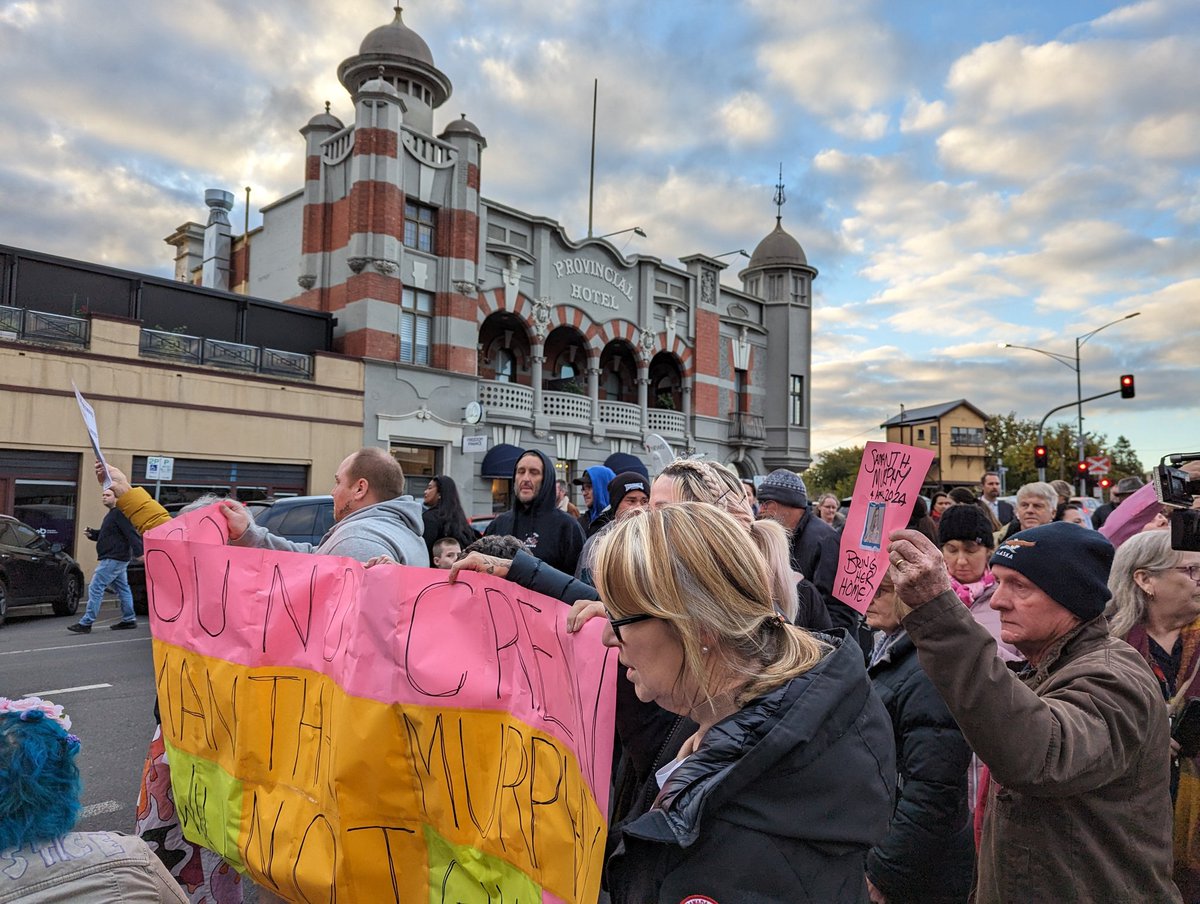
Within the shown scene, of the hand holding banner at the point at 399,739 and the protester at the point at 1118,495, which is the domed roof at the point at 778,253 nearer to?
the protester at the point at 1118,495

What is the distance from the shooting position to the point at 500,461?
19922 mm

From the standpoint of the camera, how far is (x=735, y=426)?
29.9 meters

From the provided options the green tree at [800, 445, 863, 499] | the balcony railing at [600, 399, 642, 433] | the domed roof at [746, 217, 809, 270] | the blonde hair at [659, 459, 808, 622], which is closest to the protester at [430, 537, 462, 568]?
the blonde hair at [659, 459, 808, 622]

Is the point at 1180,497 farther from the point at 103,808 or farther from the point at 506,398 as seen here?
the point at 506,398

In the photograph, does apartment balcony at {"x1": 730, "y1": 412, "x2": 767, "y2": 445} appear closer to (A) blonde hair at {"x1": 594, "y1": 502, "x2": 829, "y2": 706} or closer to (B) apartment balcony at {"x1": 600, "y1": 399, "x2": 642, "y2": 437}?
(B) apartment balcony at {"x1": 600, "y1": 399, "x2": 642, "y2": 437}

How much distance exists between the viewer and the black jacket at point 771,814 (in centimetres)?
131

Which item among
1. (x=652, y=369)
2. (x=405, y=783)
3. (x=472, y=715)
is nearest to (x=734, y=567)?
(x=472, y=715)

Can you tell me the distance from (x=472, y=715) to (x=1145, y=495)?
431 centimetres

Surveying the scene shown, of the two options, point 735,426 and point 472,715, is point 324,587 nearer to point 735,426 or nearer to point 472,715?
point 472,715

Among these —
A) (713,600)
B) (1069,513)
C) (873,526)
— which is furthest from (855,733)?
(1069,513)

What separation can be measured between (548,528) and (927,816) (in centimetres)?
331

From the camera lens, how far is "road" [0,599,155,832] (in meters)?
4.91

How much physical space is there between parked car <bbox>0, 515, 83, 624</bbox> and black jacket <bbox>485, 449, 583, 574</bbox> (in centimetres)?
981

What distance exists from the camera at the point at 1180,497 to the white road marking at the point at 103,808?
5467 mm
